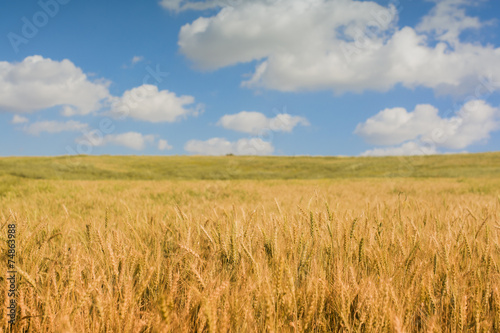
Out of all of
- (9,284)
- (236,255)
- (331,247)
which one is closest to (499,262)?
(331,247)

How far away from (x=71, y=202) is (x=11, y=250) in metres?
5.08

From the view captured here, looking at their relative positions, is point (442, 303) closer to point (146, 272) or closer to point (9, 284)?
point (146, 272)

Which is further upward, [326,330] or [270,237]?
[270,237]

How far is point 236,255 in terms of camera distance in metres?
1.77

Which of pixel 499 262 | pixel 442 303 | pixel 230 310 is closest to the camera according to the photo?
pixel 230 310

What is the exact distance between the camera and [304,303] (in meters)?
1.37

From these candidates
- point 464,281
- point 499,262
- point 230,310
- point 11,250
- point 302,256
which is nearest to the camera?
point 230,310

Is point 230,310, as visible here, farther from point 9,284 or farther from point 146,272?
point 9,284

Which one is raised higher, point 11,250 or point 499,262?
point 11,250

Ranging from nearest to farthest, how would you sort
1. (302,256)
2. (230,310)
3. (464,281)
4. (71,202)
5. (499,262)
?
(230,310)
(464,281)
(302,256)
(499,262)
(71,202)

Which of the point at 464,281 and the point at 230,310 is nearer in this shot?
the point at 230,310

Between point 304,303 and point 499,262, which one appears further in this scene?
point 499,262

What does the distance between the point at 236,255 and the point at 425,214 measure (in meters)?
2.52

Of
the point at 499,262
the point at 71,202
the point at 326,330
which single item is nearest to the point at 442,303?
the point at 326,330
